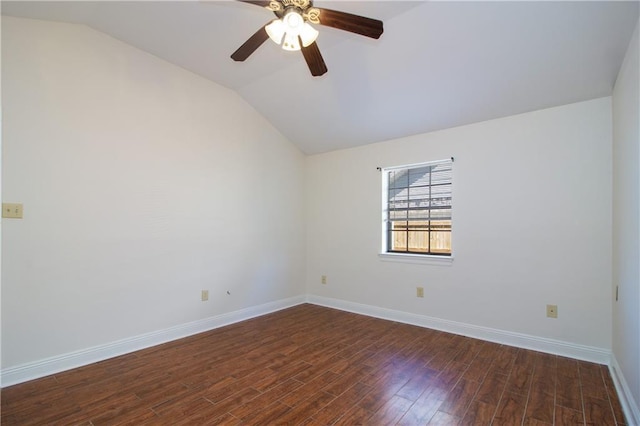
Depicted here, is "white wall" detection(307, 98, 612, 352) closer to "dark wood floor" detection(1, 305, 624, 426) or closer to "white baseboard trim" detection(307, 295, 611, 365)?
"white baseboard trim" detection(307, 295, 611, 365)

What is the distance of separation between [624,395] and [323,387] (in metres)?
1.94

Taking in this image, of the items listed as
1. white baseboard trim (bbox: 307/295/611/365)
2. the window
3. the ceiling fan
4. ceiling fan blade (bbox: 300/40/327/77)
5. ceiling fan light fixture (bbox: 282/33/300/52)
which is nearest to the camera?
the ceiling fan

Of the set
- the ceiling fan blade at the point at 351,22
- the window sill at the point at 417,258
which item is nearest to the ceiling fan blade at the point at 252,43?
the ceiling fan blade at the point at 351,22

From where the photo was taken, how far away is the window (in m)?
3.52

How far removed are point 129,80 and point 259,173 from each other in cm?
168

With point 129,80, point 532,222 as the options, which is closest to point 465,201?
point 532,222

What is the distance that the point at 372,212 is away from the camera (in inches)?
158

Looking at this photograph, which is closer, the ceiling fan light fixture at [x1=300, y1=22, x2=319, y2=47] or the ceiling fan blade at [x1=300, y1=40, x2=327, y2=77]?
the ceiling fan light fixture at [x1=300, y1=22, x2=319, y2=47]

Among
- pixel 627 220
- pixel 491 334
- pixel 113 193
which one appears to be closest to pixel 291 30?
pixel 113 193

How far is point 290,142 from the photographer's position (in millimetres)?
4469

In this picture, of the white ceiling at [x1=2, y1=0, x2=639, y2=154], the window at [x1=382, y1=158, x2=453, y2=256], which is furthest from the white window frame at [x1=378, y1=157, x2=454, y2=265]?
the white ceiling at [x1=2, y1=0, x2=639, y2=154]

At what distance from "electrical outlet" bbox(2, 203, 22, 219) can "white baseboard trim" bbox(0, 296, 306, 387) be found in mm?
1079

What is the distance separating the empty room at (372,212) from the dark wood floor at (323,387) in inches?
0.8

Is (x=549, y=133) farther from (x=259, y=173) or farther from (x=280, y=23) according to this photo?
(x=259, y=173)
